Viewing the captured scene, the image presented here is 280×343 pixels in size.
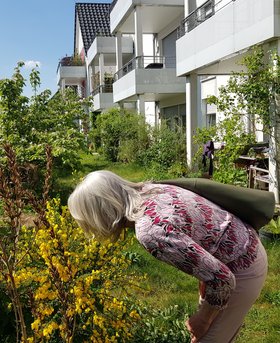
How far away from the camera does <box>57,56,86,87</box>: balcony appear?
40.3 m

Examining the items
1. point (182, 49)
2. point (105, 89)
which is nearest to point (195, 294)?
point (182, 49)

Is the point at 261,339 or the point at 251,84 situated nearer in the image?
the point at 261,339

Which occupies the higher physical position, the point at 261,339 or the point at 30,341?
the point at 30,341

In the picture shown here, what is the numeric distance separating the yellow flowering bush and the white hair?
0.47 metres

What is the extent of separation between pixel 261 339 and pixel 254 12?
6.27 m

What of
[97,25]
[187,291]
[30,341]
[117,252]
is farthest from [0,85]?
[97,25]

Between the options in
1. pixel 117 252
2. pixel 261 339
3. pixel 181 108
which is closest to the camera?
pixel 117 252

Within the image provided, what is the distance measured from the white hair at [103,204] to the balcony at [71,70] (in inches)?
1542

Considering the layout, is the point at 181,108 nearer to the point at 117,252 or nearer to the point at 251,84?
the point at 251,84

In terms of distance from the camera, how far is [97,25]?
41.7m

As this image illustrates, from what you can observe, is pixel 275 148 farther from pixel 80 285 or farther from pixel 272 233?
pixel 80 285

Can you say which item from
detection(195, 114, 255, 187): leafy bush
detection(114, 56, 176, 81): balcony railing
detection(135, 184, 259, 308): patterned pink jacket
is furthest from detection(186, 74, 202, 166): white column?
detection(135, 184, 259, 308): patterned pink jacket

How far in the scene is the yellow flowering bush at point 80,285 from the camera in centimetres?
277

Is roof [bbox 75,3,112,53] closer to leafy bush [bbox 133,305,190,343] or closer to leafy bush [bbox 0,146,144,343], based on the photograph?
leafy bush [bbox 133,305,190,343]
